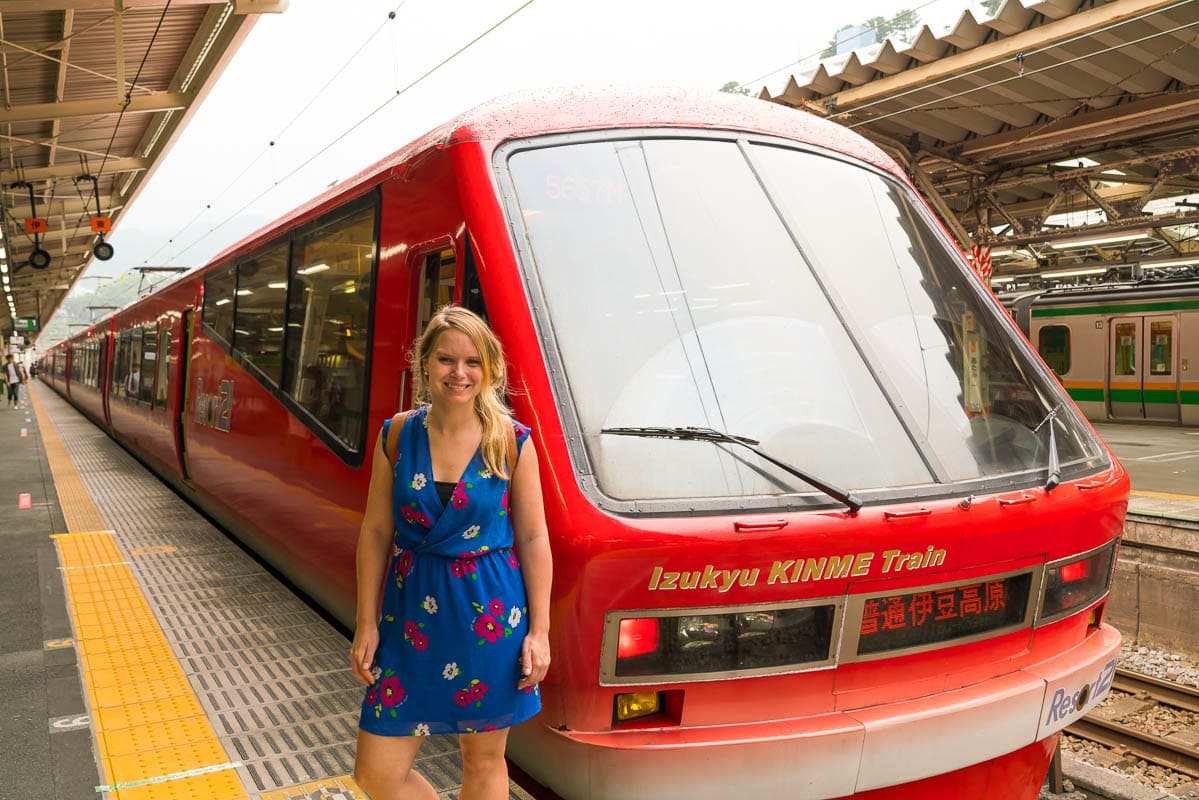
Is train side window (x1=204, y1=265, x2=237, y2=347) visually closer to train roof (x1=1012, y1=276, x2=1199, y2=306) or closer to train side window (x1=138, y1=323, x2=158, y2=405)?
train side window (x1=138, y1=323, x2=158, y2=405)

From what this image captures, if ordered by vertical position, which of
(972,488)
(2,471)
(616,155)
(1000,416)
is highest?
(616,155)

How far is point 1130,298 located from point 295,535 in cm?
1696

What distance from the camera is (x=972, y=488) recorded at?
2877 millimetres

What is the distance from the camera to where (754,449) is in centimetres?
270

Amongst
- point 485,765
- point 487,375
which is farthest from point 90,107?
point 485,765

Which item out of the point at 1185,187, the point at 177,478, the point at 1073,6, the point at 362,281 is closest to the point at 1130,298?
the point at 1185,187

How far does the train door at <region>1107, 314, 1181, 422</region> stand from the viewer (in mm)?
17047

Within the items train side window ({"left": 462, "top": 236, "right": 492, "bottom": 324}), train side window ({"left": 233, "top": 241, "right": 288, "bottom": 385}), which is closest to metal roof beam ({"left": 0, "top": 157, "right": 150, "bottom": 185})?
train side window ({"left": 233, "top": 241, "right": 288, "bottom": 385})

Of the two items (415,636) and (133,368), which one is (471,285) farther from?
(133,368)

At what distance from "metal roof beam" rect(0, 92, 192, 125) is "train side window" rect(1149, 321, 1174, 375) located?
16.4 meters

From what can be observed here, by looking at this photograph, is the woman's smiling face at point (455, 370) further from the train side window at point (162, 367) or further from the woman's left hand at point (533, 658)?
the train side window at point (162, 367)

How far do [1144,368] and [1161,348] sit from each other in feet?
1.86

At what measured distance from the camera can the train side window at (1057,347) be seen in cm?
1881

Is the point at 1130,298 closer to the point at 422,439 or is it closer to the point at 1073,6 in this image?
the point at 1073,6
